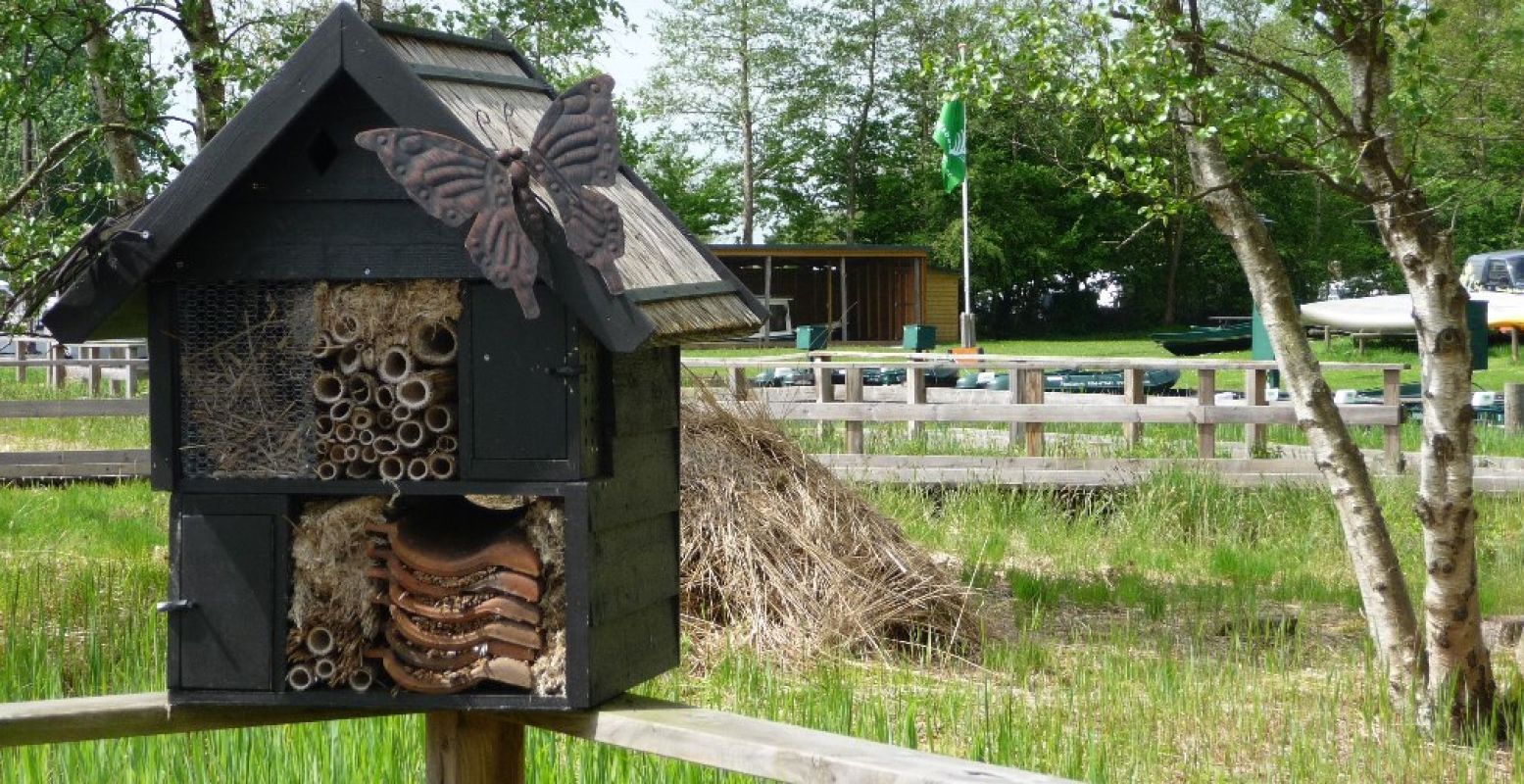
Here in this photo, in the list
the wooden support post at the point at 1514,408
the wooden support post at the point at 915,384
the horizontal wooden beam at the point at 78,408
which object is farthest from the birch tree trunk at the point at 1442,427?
the horizontal wooden beam at the point at 78,408

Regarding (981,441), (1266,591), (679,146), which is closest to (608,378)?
(1266,591)

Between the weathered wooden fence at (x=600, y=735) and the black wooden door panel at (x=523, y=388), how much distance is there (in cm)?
45

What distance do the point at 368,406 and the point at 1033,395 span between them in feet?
40.5

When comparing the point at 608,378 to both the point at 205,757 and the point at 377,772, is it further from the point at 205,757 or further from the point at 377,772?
the point at 205,757

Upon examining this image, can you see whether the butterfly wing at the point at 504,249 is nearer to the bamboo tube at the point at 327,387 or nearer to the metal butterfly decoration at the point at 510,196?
the metal butterfly decoration at the point at 510,196

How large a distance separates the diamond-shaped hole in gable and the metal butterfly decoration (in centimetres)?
25

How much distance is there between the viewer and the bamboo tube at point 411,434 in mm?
2703

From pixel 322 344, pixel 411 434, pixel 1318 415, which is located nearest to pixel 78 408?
pixel 1318 415

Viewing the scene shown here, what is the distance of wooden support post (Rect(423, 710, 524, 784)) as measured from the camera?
2.98 meters

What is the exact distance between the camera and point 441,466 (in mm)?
2701

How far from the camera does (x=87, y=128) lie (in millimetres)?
8750

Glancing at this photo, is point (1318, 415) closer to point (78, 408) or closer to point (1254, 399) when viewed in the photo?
point (1254, 399)

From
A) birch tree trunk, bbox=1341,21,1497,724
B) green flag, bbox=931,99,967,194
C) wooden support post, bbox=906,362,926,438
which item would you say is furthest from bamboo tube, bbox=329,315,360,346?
green flag, bbox=931,99,967,194

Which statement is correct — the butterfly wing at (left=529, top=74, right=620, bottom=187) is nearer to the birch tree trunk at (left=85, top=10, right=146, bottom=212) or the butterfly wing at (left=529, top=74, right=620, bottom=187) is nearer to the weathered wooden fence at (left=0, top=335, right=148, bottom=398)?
the birch tree trunk at (left=85, top=10, right=146, bottom=212)
